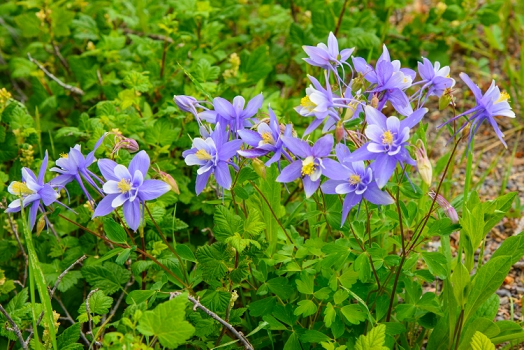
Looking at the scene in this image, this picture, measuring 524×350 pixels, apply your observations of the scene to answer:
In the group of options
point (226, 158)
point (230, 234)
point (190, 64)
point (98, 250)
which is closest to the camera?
point (226, 158)

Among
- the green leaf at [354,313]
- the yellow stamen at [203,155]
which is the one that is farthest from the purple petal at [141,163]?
the green leaf at [354,313]

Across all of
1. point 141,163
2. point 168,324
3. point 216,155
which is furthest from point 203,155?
point 168,324

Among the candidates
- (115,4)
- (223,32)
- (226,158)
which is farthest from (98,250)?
(223,32)

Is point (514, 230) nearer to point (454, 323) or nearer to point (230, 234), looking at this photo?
point (454, 323)

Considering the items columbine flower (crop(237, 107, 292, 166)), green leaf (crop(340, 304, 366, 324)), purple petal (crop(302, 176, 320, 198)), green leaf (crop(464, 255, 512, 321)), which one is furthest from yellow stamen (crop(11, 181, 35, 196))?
green leaf (crop(464, 255, 512, 321))

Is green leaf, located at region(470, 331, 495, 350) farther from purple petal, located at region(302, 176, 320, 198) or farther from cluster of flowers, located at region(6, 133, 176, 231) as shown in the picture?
cluster of flowers, located at region(6, 133, 176, 231)

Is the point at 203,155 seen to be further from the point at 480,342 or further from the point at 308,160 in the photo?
the point at 480,342
